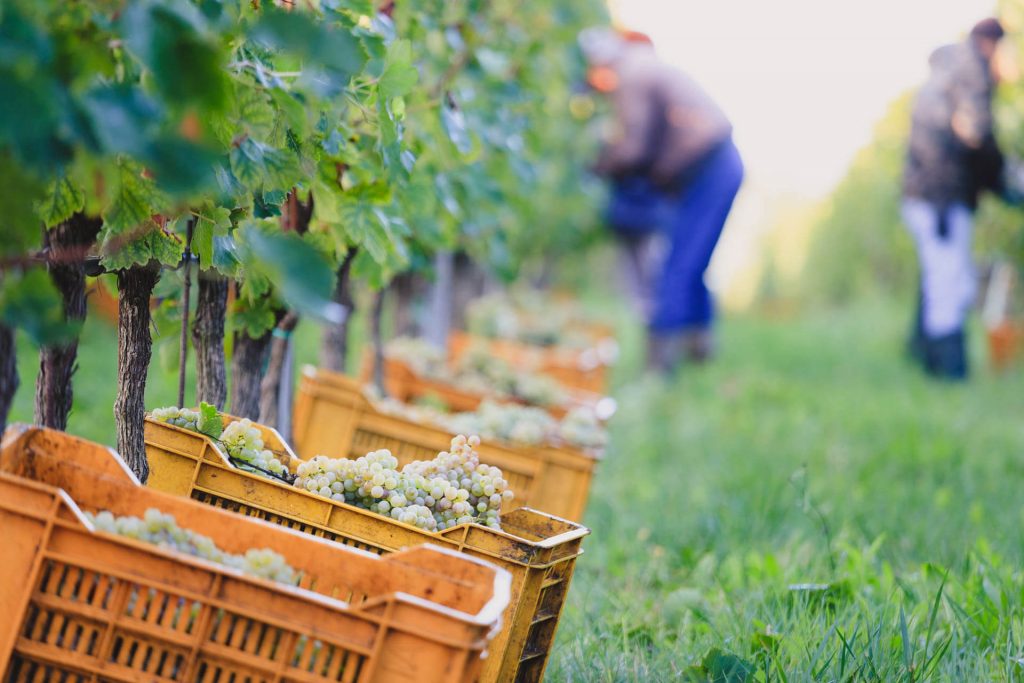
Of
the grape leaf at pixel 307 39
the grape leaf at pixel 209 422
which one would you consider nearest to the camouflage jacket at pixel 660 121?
the grape leaf at pixel 209 422

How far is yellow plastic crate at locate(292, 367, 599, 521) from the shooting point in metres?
3.56

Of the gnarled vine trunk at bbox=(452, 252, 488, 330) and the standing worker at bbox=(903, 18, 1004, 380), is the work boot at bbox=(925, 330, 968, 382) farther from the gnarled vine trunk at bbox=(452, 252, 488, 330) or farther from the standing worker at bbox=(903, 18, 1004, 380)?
the gnarled vine trunk at bbox=(452, 252, 488, 330)

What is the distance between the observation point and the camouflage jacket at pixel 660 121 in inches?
342

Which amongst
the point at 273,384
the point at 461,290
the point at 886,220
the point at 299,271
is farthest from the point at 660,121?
the point at 299,271

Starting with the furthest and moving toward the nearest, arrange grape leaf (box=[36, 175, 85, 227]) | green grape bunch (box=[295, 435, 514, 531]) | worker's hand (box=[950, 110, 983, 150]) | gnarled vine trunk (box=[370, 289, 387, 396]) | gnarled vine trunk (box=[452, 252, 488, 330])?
worker's hand (box=[950, 110, 983, 150])
gnarled vine trunk (box=[452, 252, 488, 330])
gnarled vine trunk (box=[370, 289, 387, 396])
green grape bunch (box=[295, 435, 514, 531])
grape leaf (box=[36, 175, 85, 227])

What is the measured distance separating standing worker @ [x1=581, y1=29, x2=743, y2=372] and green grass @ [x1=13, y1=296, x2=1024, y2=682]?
727 millimetres

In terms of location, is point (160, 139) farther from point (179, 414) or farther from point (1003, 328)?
point (1003, 328)

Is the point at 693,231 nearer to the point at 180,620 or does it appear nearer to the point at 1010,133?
the point at 1010,133

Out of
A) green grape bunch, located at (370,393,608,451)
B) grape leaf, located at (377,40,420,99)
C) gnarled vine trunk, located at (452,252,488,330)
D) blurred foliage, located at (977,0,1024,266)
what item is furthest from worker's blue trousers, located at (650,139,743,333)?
grape leaf, located at (377,40,420,99)

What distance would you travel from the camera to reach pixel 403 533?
2.19m

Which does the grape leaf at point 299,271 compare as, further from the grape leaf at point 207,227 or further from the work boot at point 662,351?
the work boot at point 662,351

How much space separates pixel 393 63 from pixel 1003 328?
9.15 metres

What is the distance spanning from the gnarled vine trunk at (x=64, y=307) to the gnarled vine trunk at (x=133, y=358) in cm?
11

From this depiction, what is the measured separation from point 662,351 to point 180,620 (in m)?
7.64
